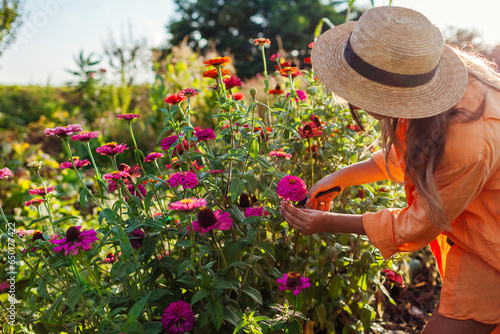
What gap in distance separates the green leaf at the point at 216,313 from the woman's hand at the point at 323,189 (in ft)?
1.58

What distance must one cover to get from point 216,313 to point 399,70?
88 centimetres

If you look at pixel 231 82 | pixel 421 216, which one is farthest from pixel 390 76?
pixel 231 82

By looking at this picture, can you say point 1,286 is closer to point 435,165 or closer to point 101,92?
point 435,165

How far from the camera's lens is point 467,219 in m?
1.12

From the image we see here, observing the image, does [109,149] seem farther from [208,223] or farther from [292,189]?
[292,189]

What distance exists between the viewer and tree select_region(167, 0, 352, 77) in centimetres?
1535

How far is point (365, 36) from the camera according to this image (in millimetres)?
994

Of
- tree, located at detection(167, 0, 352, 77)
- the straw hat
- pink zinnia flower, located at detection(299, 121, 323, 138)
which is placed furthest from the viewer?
tree, located at detection(167, 0, 352, 77)

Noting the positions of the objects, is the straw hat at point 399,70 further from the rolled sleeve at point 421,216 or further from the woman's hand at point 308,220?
the woman's hand at point 308,220

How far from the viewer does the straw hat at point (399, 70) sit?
95 centimetres

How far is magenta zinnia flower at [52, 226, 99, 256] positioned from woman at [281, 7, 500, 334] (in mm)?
616

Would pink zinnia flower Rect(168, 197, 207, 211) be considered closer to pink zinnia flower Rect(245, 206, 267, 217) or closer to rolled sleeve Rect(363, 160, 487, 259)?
pink zinnia flower Rect(245, 206, 267, 217)

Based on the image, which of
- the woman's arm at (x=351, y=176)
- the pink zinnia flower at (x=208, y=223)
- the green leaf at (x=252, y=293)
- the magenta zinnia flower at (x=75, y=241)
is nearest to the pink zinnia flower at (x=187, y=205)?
the pink zinnia flower at (x=208, y=223)

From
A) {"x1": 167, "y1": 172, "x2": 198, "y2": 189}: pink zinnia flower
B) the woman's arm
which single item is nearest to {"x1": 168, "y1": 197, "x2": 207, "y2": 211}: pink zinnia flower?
{"x1": 167, "y1": 172, "x2": 198, "y2": 189}: pink zinnia flower
